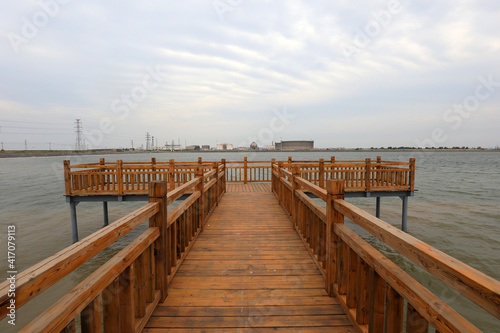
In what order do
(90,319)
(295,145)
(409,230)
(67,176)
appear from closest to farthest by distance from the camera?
1. (90,319)
2. (67,176)
3. (409,230)
4. (295,145)

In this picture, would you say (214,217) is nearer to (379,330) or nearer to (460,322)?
(379,330)

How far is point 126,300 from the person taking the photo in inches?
83.7

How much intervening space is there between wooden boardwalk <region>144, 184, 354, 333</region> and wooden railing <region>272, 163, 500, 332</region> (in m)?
0.28

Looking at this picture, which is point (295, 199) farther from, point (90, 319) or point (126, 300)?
point (90, 319)

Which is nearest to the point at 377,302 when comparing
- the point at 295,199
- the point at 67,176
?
the point at 295,199

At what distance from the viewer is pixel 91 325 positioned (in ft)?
5.40

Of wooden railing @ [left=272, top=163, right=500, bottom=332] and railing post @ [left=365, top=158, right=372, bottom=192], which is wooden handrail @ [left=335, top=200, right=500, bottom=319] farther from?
railing post @ [left=365, top=158, right=372, bottom=192]

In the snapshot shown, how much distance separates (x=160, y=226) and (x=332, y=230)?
6.54 feet

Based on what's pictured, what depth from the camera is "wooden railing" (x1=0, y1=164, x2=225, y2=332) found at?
50.1 inches

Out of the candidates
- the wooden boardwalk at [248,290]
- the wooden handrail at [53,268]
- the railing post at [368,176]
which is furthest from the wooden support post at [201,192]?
the railing post at [368,176]

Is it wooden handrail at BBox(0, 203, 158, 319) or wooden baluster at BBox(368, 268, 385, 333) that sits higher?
wooden handrail at BBox(0, 203, 158, 319)

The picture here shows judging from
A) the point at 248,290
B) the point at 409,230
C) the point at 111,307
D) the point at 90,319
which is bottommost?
the point at 409,230

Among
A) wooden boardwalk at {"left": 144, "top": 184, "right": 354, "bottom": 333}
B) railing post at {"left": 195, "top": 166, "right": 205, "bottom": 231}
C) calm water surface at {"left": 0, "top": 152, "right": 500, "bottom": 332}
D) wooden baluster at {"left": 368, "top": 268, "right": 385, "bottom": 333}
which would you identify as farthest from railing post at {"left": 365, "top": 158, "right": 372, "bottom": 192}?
wooden baluster at {"left": 368, "top": 268, "right": 385, "bottom": 333}

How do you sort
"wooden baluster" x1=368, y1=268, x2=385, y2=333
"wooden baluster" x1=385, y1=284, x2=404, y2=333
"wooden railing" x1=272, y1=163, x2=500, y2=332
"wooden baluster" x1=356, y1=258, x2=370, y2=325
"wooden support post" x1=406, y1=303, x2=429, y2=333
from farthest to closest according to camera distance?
"wooden baluster" x1=356, y1=258, x2=370, y2=325 → "wooden baluster" x1=368, y1=268, x2=385, y2=333 → "wooden baluster" x1=385, y1=284, x2=404, y2=333 → "wooden support post" x1=406, y1=303, x2=429, y2=333 → "wooden railing" x1=272, y1=163, x2=500, y2=332
